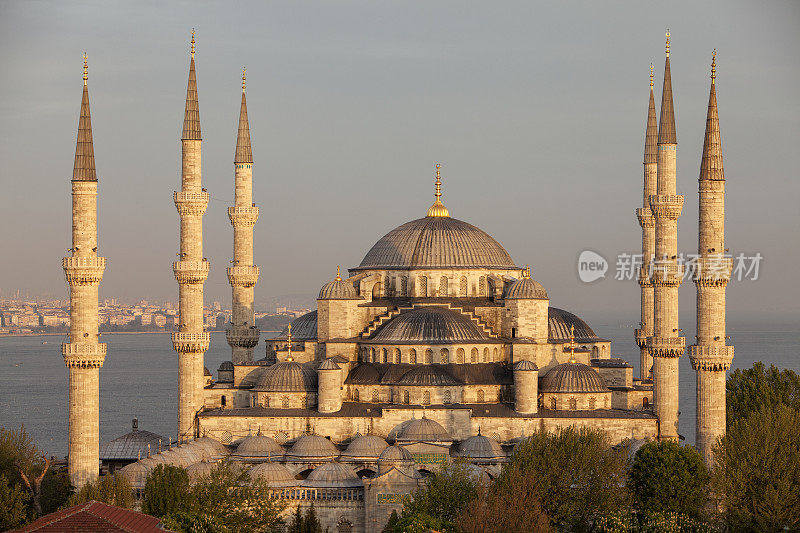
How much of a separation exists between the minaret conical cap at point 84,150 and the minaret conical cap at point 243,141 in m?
13.4

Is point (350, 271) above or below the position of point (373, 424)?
above

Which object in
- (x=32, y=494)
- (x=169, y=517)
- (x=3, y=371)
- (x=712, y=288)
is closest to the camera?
(x=169, y=517)

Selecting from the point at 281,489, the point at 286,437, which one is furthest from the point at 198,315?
the point at 281,489

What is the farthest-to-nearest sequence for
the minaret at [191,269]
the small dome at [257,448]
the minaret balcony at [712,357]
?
1. the minaret at [191,269]
2. the small dome at [257,448]
3. the minaret balcony at [712,357]

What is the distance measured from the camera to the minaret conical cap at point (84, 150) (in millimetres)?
41312

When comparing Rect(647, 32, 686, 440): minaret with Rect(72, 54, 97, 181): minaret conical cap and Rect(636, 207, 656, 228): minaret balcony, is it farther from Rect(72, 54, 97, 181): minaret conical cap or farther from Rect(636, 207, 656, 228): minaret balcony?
Rect(72, 54, 97, 181): minaret conical cap

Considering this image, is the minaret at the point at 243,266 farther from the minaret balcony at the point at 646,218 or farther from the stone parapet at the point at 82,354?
the minaret balcony at the point at 646,218

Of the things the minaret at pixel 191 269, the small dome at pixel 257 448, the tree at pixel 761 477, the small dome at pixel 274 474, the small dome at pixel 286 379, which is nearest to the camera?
the tree at pixel 761 477

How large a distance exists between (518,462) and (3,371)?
385ft

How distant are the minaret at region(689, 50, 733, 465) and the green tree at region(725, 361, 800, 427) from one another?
653 centimetres

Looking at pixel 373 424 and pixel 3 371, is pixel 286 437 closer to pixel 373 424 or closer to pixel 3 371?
pixel 373 424

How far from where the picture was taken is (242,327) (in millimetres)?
54125

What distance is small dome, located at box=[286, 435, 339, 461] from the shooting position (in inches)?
1654

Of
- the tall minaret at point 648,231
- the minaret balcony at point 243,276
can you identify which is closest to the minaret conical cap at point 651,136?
the tall minaret at point 648,231
